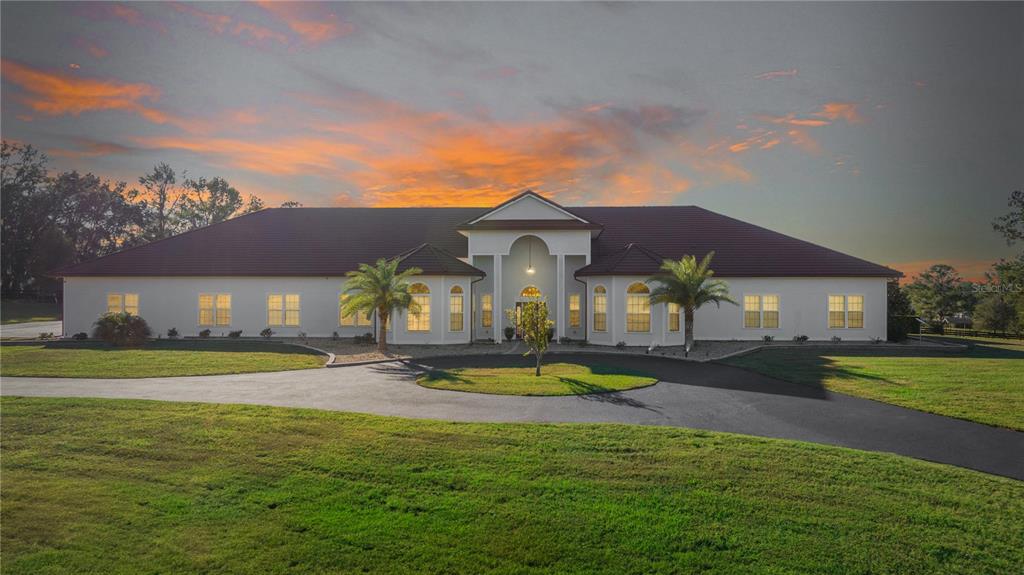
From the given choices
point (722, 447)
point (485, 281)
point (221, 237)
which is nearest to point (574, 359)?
point (485, 281)

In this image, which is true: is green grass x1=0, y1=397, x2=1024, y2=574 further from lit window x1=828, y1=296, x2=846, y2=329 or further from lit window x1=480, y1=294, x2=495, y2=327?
lit window x1=828, y1=296, x2=846, y2=329

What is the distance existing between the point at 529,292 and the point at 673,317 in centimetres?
833

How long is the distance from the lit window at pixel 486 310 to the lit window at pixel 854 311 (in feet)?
67.6

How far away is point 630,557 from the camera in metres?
6.13

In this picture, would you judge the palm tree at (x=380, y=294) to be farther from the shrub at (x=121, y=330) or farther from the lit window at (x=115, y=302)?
the lit window at (x=115, y=302)

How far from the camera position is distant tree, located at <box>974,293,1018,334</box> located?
3844 centimetres

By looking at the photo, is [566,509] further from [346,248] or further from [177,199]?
[177,199]

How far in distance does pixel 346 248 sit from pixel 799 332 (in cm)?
2795

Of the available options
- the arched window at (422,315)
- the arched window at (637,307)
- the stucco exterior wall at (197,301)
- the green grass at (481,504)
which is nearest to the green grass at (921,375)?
the arched window at (637,307)

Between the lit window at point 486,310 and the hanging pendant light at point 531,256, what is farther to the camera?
the hanging pendant light at point 531,256

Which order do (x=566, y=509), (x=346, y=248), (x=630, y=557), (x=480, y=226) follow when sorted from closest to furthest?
(x=630, y=557) → (x=566, y=509) → (x=480, y=226) → (x=346, y=248)

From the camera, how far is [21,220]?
205 feet

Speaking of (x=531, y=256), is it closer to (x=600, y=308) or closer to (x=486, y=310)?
(x=486, y=310)

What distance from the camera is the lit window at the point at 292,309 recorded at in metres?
31.0
